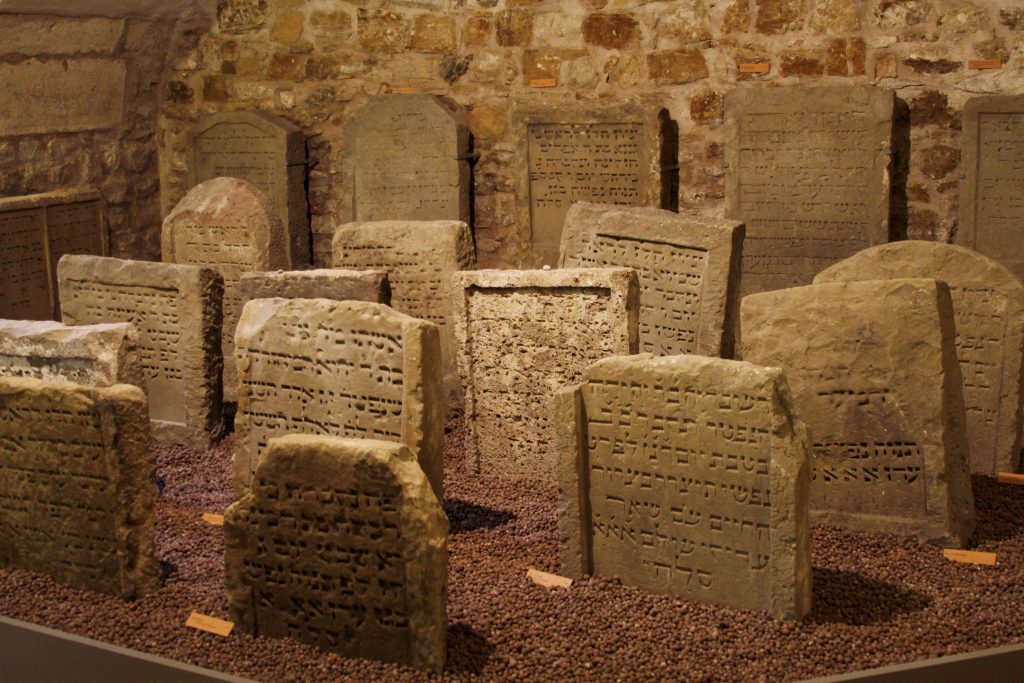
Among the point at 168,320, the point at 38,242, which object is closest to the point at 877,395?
the point at 168,320

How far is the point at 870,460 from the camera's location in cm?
456

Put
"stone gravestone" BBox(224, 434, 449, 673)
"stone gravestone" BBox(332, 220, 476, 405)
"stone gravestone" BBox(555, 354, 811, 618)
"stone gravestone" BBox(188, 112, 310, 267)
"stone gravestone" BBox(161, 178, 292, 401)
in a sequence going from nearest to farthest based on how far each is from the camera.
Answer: "stone gravestone" BBox(224, 434, 449, 673) → "stone gravestone" BBox(555, 354, 811, 618) → "stone gravestone" BBox(332, 220, 476, 405) → "stone gravestone" BBox(161, 178, 292, 401) → "stone gravestone" BBox(188, 112, 310, 267)

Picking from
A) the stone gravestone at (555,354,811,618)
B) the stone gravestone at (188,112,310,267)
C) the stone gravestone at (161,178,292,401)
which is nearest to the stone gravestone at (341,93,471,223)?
the stone gravestone at (188,112,310,267)

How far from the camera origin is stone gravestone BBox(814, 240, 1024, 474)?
5.00m

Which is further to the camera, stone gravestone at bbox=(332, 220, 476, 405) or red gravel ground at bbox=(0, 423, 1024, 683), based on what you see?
stone gravestone at bbox=(332, 220, 476, 405)

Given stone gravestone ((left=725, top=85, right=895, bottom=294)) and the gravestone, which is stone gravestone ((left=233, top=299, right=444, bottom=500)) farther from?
stone gravestone ((left=725, top=85, right=895, bottom=294))

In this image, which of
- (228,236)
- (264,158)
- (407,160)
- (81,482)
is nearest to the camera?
(81,482)

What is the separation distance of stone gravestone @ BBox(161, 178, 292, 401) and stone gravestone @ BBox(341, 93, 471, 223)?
1.34 meters

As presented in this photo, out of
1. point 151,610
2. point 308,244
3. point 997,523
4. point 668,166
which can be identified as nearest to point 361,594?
point 151,610

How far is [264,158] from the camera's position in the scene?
27.3ft

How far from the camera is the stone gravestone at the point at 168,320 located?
5789 mm

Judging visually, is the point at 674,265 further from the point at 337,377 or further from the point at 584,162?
the point at 584,162

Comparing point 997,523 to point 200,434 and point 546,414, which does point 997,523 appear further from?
point 200,434

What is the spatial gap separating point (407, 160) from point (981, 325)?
4.04m
